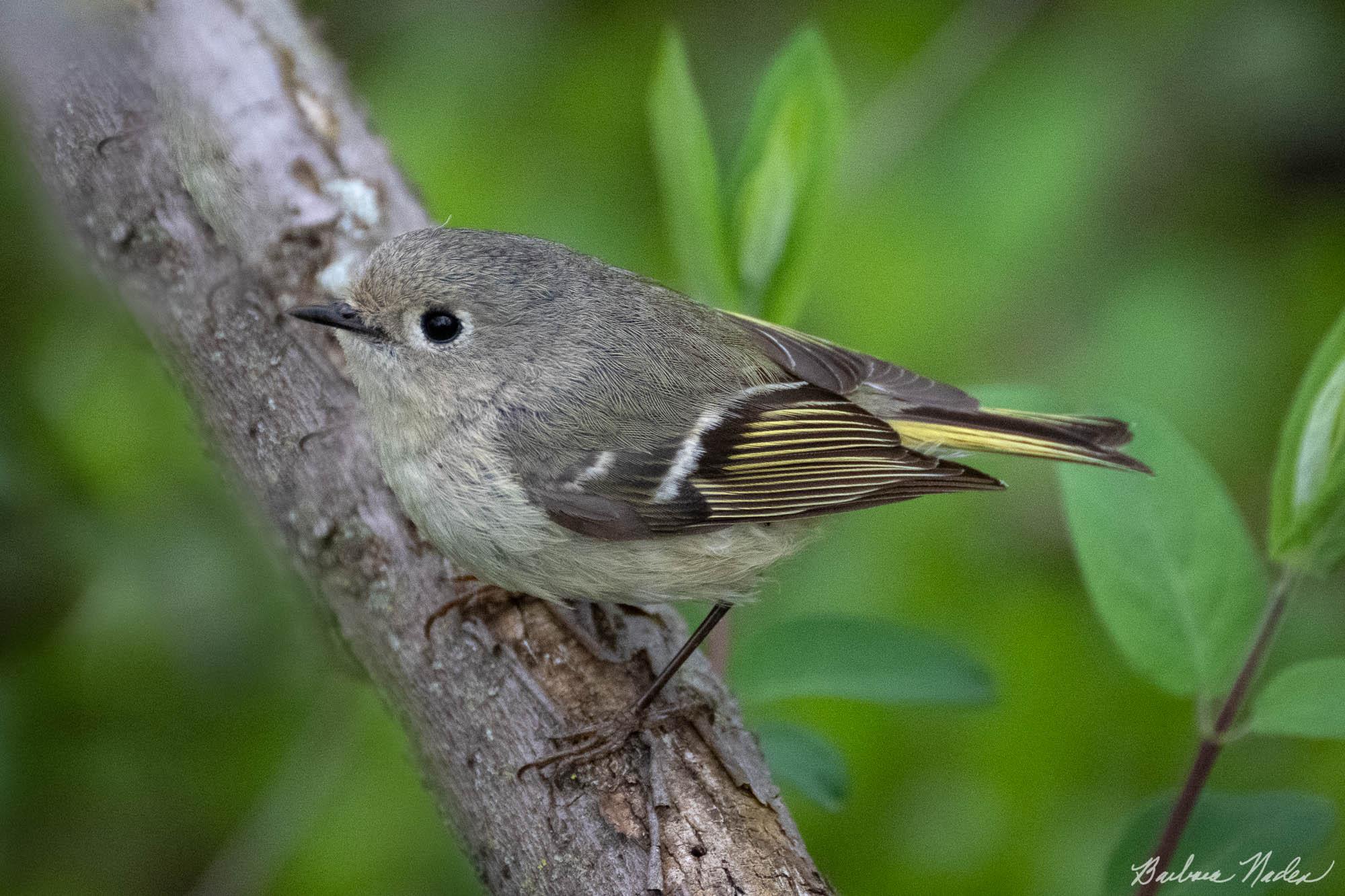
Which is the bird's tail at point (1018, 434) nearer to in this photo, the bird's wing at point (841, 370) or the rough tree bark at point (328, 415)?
the bird's wing at point (841, 370)

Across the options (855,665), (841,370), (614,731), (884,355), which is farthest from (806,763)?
(884,355)

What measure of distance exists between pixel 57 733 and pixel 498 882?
27.8 inches

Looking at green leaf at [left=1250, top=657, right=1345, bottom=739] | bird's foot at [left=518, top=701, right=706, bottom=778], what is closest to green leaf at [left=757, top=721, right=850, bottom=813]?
bird's foot at [left=518, top=701, right=706, bottom=778]

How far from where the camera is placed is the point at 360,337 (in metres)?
1.90

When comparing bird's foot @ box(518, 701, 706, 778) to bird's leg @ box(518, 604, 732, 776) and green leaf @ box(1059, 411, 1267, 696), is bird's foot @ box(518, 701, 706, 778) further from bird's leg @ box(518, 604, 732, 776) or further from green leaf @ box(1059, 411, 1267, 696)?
green leaf @ box(1059, 411, 1267, 696)

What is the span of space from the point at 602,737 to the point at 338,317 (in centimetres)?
76

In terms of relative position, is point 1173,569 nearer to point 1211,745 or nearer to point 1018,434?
point 1211,745

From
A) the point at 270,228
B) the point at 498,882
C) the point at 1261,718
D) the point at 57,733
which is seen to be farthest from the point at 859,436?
the point at 57,733

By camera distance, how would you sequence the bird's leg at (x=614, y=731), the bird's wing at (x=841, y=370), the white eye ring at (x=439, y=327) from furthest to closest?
1. the bird's wing at (x=841, y=370)
2. the white eye ring at (x=439, y=327)
3. the bird's leg at (x=614, y=731)

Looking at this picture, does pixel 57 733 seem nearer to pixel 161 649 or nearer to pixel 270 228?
pixel 161 649

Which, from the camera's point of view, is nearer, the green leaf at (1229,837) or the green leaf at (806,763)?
the green leaf at (1229,837)

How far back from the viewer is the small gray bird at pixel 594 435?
6.01ft

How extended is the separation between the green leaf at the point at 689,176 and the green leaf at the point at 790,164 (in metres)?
0.04
